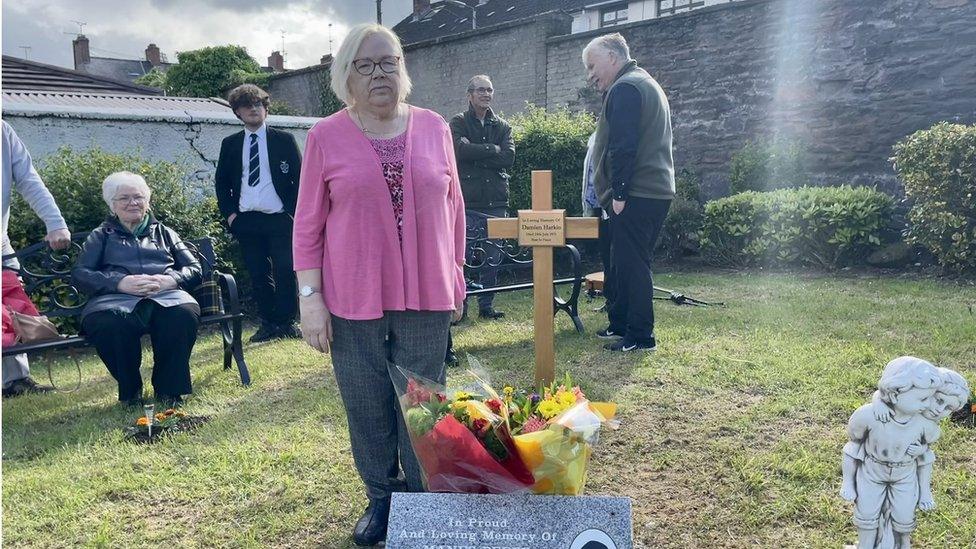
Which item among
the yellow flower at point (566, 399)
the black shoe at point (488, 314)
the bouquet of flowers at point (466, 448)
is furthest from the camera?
the black shoe at point (488, 314)

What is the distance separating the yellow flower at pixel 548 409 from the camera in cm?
199

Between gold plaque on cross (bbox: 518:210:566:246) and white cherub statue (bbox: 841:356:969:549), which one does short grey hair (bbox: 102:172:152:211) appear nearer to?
gold plaque on cross (bbox: 518:210:566:246)

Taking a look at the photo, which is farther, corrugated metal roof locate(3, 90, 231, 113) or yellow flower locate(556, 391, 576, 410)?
corrugated metal roof locate(3, 90, 231, 113)

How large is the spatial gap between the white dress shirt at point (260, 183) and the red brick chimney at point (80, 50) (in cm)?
4063

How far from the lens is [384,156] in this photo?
2297mm

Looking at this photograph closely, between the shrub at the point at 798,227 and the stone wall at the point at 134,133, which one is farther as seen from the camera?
the shrub at the point at 798,227

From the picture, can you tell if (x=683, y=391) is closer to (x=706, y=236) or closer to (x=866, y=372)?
(x=866, y=372)

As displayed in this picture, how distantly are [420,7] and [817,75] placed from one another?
19130 mm

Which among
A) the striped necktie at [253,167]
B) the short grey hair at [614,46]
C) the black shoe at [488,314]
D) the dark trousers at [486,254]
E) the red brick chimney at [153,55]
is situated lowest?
the black shoe at [488,314]

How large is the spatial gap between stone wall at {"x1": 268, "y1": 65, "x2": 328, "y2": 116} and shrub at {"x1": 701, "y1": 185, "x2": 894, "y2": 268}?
16.5 m

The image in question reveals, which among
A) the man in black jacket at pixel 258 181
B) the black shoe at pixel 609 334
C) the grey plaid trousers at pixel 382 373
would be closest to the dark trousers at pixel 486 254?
the black shoe at pixel 609 334

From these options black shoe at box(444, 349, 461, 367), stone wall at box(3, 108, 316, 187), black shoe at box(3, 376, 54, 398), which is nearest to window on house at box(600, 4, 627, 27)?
stone wall at box(3, 108, 316, 187)

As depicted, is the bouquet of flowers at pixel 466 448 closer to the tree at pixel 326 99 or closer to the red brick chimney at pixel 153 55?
the tree at pixel 326 99

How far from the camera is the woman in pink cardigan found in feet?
7.43
